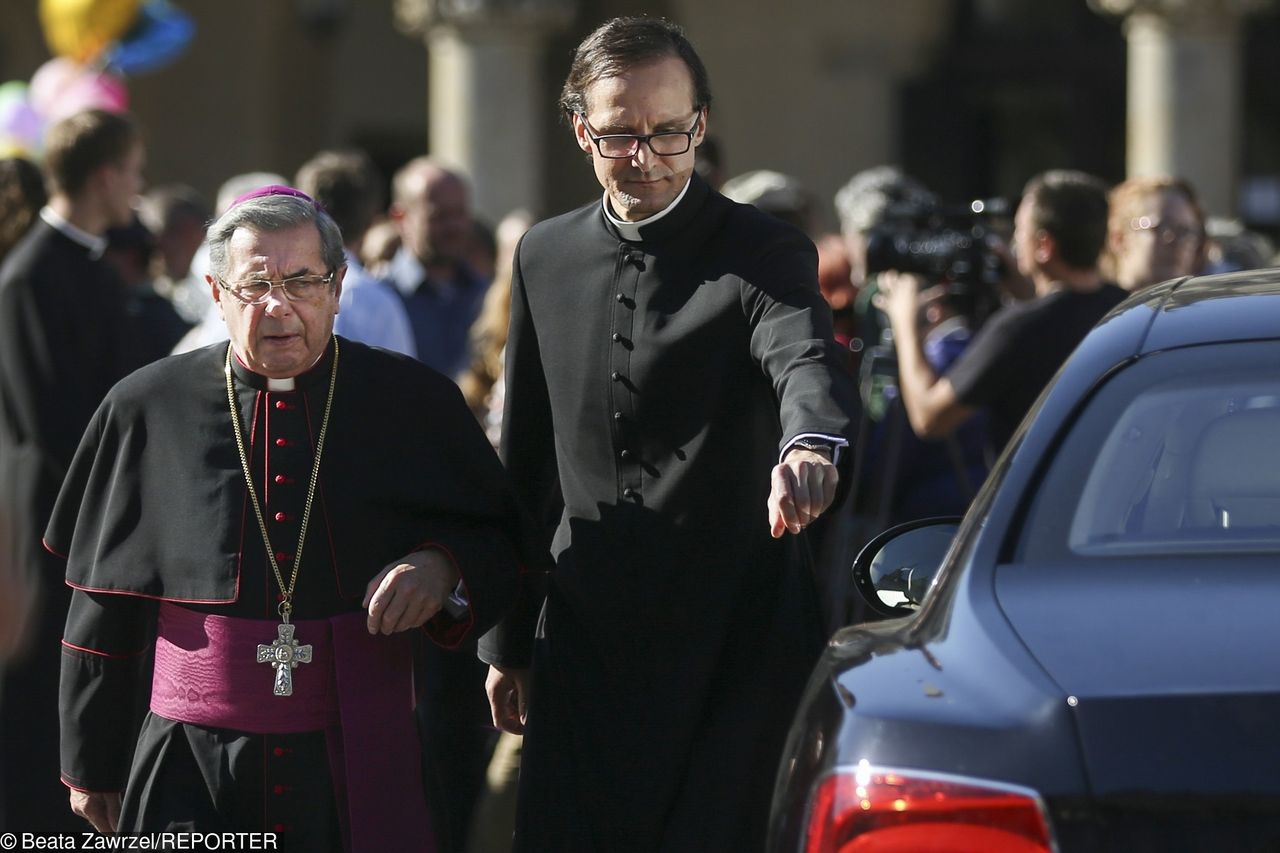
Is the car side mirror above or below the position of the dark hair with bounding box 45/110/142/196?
below

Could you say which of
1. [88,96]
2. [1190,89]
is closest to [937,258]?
[88,96]

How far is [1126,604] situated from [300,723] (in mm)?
1575

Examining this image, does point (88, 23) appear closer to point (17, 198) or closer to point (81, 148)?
point (17, 198)

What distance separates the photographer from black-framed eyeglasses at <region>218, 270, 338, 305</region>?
356 centimetres

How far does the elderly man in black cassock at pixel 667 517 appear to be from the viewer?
361 centimetres

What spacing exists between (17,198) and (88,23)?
15.8 ft

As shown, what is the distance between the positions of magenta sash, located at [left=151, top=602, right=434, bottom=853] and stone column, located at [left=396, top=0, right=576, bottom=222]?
887 cm

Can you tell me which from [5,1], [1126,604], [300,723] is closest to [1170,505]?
[1126,604]

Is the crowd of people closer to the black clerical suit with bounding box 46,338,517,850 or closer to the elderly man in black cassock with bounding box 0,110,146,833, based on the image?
the black clerical suit with bounding box 46,338,517,850

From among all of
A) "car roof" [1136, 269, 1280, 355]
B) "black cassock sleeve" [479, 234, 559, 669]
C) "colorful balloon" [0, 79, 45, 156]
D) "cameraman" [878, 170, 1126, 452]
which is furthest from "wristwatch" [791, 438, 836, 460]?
"colorful balloon" [0, 79, 45, 156]

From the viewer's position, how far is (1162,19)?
37.0 feet

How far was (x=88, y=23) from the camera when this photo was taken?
10742 millimetres

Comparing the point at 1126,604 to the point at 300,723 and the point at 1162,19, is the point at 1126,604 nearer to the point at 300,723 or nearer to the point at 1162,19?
the point at 300,723

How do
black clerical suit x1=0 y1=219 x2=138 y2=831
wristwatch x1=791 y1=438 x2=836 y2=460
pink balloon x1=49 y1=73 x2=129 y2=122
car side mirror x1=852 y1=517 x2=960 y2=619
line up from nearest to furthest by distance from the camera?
wristwatch x1=791 y1=438 x2=836 y2=460, car side mirror x1=852 y1=517 x2=960 y2=619, black clerical suit x1=0 y1=219 x2=138 y2=831, pink balloon x1=49 y1=73 x2=129 y2=122
